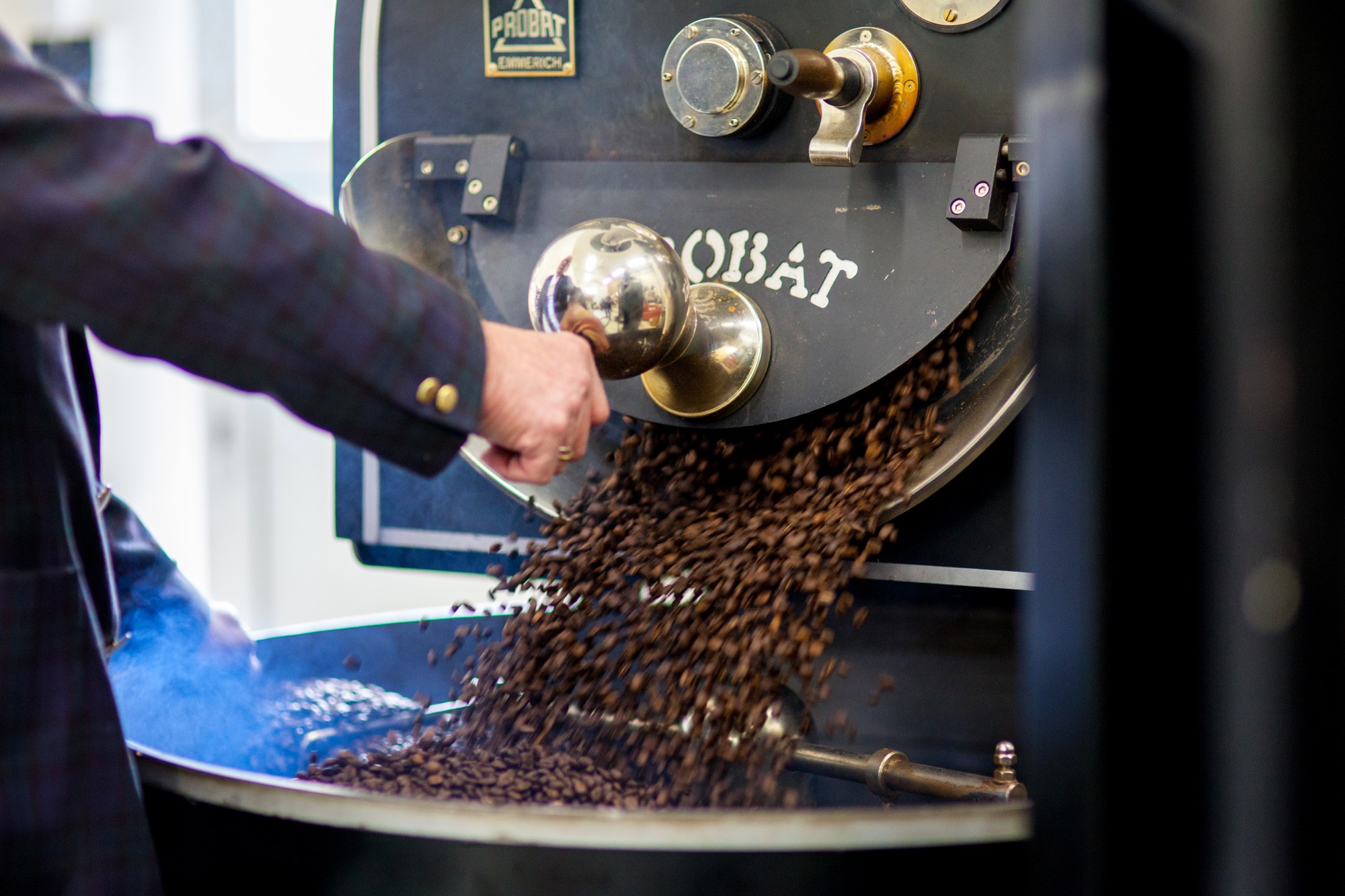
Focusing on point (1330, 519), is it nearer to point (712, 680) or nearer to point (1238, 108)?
point (1238, 108)

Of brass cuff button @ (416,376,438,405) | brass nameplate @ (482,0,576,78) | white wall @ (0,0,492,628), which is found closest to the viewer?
brass cuff button @ (416,376,438,405)

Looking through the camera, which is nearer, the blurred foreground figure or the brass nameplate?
the blurred foreground figure

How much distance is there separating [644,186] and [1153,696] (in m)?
0.69

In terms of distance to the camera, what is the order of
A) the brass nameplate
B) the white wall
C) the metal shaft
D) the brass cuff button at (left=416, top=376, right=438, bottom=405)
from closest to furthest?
1. the brass cuff button at (left=416, top=376, right=438, bottom=405)
2. the metal shaft
3. the brass nameplate
4. the white wall

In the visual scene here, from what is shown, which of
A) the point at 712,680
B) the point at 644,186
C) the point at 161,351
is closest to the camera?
the point at 161,351

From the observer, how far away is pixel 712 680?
0.95 meters

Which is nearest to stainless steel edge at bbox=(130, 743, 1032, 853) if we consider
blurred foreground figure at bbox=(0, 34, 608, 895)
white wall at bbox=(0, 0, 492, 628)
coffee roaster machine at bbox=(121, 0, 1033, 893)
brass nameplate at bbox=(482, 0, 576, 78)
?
coffee roaster machine at bbox=(121, 0, 1033, 893)

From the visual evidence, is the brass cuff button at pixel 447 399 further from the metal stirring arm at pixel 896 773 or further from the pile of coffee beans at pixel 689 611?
the metal stirring arm at pixel 896 773

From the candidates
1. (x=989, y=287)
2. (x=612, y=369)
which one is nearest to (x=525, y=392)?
(x=612, y=369)

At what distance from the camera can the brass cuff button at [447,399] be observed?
774mm

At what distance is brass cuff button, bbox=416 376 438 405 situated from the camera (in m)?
0.77

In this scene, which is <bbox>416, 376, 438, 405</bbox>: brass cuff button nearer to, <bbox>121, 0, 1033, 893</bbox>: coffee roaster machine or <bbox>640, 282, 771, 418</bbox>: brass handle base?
<bbox>121, 0, 1033, 893</bbox>: coffee roaster machine

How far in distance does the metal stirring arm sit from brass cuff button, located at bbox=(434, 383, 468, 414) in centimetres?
40

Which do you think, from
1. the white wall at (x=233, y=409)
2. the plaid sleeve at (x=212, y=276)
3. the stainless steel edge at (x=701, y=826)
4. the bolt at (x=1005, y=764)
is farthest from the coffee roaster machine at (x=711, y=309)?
the white wall at (x=233, y=409)
